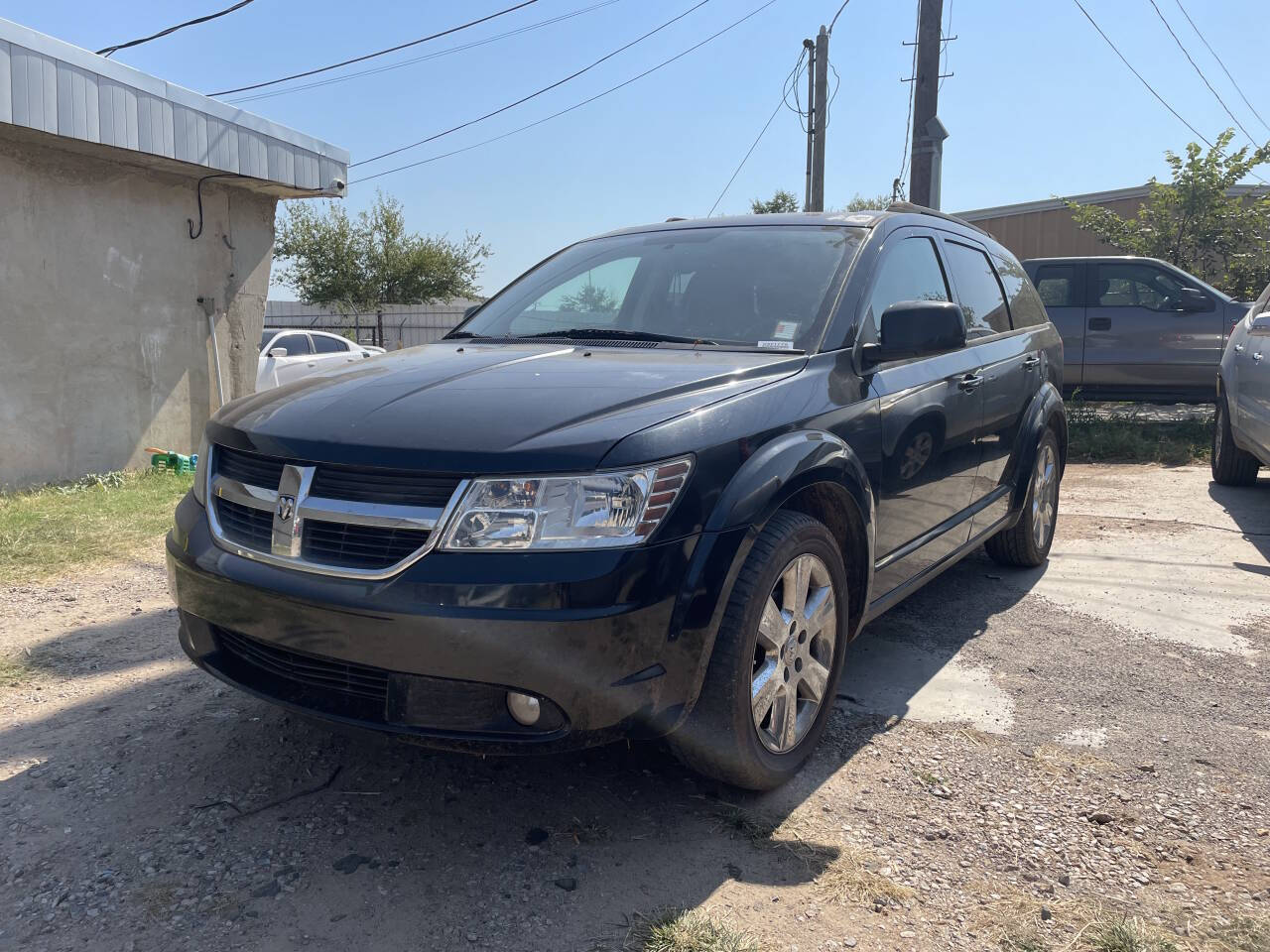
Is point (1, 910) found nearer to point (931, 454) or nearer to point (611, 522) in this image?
point (611, 522)

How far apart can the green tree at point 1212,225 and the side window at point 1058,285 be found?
359 cm

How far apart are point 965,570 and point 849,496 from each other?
2715mm

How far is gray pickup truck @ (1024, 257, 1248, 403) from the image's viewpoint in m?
10.7

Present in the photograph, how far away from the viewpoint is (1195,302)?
10625 millimetres

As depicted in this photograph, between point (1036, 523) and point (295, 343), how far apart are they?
10706mm

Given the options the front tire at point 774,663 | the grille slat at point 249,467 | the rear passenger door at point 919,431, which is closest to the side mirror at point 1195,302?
the rear passenger door at point 919,431

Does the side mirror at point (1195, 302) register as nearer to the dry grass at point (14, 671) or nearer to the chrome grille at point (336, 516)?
the chrome grille at point (336, 516)

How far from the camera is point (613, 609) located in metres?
2.32

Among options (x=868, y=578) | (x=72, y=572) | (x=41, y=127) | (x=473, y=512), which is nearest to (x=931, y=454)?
(x=868, y=578)

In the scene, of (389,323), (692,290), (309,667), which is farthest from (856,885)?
(389,323)

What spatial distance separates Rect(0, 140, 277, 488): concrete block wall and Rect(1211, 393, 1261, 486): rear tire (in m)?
8.65

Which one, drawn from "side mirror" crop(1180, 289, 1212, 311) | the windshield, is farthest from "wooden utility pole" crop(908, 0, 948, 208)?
the windshield

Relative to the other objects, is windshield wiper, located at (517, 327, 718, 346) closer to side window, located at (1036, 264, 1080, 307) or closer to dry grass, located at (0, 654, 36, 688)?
dry grass, located at (0, 654, 36, 688)

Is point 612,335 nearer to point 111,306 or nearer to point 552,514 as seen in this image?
point 552,514
